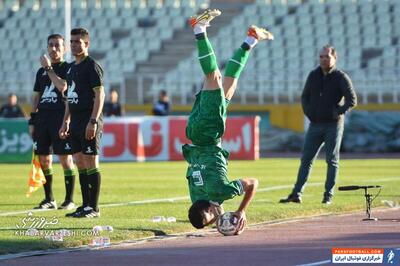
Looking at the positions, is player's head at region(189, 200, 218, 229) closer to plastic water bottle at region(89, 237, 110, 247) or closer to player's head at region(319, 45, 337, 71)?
plastic water bottle at region(89, 237, 110, 247)

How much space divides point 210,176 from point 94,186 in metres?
2.69

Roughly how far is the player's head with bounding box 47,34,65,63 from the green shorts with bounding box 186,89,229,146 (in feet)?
11.9

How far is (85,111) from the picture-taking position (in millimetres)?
15070

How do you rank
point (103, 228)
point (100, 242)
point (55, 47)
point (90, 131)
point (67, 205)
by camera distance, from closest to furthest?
point (100, 242), point (103, 228), point (90, 131), point (55, 47), point (67, 205)

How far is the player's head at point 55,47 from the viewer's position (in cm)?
1590

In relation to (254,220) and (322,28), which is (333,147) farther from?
(322,28)

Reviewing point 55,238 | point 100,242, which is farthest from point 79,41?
point 100,242

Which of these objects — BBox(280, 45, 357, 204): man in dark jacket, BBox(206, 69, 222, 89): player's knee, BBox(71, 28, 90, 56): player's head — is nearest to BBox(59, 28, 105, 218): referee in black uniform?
BBox(71, 28, 90, 56): player's head

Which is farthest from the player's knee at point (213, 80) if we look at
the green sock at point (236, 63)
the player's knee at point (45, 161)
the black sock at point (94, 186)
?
the player's knee at point (45, 161)

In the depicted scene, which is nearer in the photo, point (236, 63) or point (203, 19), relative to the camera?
point (203, 19)

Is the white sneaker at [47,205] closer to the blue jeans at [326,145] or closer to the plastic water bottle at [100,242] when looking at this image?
the blue jeans at [326,145]

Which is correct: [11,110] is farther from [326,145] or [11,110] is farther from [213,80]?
[213,80]

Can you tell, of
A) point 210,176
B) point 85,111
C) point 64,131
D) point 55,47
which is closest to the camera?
point 210,176

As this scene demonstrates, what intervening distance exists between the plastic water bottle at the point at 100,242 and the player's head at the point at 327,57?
5.88 metres
